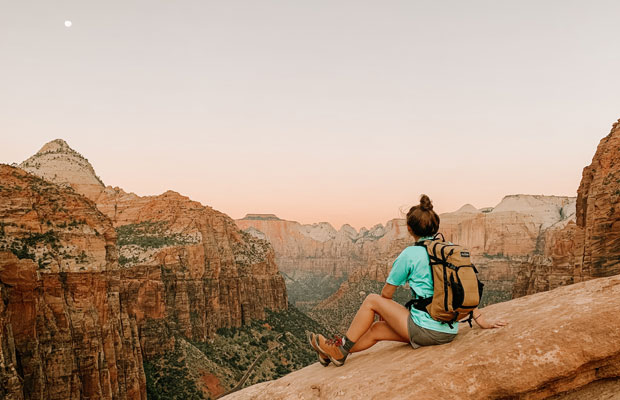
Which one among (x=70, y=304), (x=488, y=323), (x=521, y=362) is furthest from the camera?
(x=70, y=304)

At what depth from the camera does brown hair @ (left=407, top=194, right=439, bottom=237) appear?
6.11m

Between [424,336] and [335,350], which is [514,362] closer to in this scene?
[424,336]

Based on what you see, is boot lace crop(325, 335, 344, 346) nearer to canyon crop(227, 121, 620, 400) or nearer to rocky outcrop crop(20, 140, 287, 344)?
canyon crop(227, 121, 620, 400)

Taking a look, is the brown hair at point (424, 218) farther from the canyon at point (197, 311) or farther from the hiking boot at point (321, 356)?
the hiking boot at point (321, 356)

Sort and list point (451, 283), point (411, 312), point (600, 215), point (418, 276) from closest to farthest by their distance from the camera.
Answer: point (451, 283) → point (418, 276) → point (411, 312) → point (600, 215)

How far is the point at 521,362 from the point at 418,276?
1.71 m

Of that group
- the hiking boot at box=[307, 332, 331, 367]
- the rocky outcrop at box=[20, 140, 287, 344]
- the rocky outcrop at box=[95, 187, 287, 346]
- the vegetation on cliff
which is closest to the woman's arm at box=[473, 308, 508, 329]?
the hiking boot at box=[307, 332, 331, 367]

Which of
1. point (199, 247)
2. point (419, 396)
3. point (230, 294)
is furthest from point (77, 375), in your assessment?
point (230, 294)

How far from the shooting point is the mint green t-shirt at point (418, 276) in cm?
584

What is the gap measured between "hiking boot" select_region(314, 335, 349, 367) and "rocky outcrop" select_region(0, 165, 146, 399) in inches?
654

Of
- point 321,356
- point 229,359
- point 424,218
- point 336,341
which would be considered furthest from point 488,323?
point 229,359

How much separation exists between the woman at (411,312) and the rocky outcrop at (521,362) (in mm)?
223

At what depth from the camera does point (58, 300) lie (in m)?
22.2

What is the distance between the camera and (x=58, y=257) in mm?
23438
